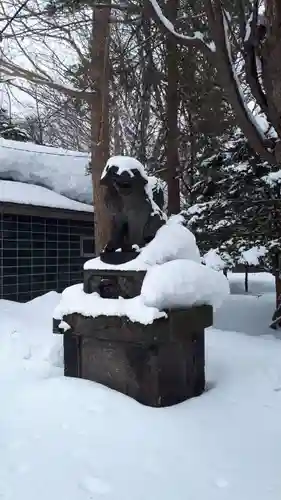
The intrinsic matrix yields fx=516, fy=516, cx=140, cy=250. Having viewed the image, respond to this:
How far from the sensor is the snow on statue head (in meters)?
4.56

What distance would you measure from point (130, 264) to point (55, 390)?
118 centimetres

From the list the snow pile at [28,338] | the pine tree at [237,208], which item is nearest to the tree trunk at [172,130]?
the pine tree at [237,208]

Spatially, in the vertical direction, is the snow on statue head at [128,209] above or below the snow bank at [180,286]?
above

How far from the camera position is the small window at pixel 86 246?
11.5 m

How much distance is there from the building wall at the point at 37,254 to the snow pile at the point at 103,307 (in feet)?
17.9

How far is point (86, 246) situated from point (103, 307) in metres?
7.44

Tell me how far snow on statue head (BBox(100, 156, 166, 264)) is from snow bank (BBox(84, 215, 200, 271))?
90 millimetres

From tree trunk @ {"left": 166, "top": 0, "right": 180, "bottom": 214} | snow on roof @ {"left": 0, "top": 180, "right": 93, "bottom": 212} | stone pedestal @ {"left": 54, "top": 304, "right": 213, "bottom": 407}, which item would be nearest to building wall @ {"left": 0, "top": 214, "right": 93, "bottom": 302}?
snow on roof @ {"left": 0, "top": 180, "right": 93, "bottom": 212}

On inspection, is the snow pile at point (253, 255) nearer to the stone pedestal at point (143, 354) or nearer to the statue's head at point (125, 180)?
the stone pedestal at point (143, 354)

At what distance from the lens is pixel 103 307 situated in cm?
425

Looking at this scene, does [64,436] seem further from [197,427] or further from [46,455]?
[197,427]

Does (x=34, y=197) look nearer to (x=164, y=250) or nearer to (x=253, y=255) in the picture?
(x=253, y=255)

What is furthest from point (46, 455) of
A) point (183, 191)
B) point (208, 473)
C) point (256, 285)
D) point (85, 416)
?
point (256, 285)

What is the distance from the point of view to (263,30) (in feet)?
20.1
